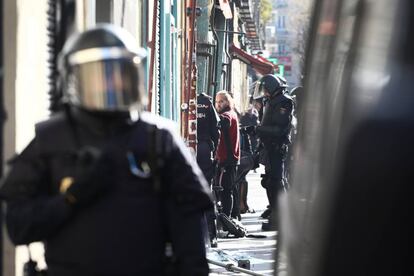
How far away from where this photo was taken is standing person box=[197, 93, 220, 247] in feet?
36.3

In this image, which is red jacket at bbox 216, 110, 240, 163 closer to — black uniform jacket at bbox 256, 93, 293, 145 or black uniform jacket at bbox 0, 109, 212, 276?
black uniform jacket at bbox 256, 93, 293, 145

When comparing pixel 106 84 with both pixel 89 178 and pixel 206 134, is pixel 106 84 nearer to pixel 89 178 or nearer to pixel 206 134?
pixel 89 178

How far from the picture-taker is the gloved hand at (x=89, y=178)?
3.47m

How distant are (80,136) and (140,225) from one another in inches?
14.8

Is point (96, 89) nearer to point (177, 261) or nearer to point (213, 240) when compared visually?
point (177, 261)

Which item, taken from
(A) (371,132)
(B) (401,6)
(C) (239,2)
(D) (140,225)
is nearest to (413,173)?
(A) (371,132)

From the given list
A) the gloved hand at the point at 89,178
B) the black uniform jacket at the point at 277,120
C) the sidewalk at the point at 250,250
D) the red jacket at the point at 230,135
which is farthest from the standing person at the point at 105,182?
the black uniform jacket at the point at 277,120

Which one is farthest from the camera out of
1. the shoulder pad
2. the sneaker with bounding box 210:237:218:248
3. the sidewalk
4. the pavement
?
the sneaker with bounding box 210:237:218:248

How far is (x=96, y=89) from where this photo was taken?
3.51m

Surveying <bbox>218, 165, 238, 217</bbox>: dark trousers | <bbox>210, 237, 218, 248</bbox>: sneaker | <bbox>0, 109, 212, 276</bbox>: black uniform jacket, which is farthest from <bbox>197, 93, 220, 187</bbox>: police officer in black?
<bbox>0, 109, 212, 276</bbox>: black uniform jacket

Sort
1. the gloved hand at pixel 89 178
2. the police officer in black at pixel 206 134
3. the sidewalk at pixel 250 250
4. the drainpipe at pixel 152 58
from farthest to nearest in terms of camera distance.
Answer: the police officer in black at pixel 206 134, the drainpipe at pixel 152 58, the sidewalk at pixel 250 250, the gloved hand at pixel 89 178

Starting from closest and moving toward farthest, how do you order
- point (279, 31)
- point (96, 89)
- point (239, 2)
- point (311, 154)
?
point (96, 89) → point (311, 154) → point (239, 2) → point (279, 31)

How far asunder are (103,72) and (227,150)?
9267mm

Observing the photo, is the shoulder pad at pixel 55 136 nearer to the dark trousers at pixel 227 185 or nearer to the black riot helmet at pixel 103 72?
the black riot helmet at pixel 103 72
